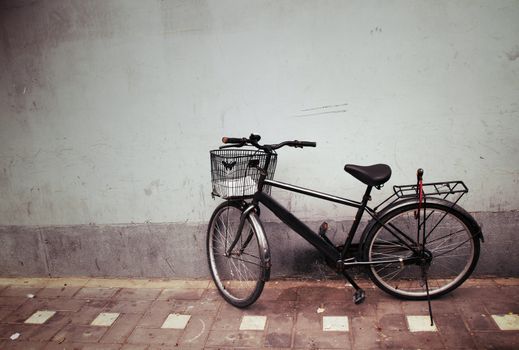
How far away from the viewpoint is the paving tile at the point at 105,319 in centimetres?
402

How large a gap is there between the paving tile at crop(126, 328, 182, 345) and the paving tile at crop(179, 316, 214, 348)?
0.07 meters

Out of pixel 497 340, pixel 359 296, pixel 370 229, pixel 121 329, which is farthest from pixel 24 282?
pixel 497 340

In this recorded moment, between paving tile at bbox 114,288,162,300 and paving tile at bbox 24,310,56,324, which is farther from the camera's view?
paving tile at bbox 114,288,162,300

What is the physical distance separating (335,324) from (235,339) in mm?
909

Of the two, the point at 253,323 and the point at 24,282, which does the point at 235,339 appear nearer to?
the point at 253,323

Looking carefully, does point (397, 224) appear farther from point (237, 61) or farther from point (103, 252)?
point (103, 252)

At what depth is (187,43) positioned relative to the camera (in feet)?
13.4

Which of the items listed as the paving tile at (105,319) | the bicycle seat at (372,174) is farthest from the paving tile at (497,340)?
the paving tile at (105,319)

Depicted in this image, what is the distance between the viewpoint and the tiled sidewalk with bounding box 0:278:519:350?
3.46 m

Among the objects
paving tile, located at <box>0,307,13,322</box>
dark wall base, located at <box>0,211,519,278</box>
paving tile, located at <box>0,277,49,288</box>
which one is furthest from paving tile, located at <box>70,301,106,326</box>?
paving tile, located at <box>0,277,49,288</box>

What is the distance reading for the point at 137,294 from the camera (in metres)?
4.49

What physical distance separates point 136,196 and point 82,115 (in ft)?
3.48

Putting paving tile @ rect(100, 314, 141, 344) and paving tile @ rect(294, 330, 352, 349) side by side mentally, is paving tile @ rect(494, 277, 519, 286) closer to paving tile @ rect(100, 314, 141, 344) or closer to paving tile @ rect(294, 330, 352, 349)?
paving tile @ rect(294, 330, 352, 349)

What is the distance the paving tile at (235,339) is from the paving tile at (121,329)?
2.68ft
